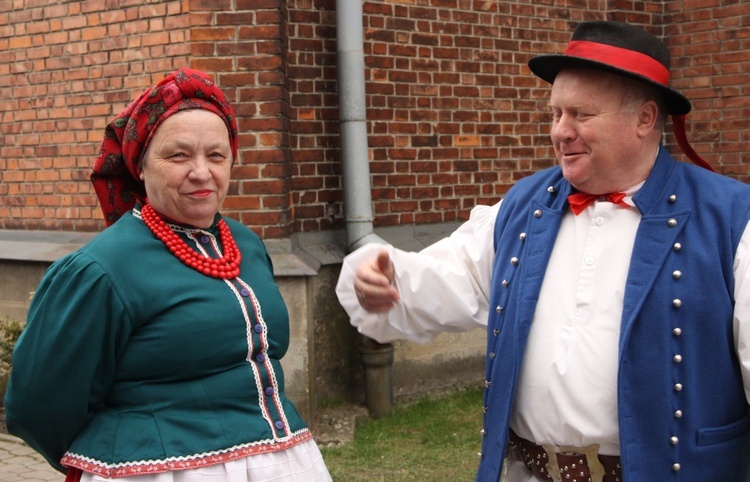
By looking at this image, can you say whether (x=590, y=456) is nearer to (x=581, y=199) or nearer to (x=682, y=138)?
(x=581, y=199)

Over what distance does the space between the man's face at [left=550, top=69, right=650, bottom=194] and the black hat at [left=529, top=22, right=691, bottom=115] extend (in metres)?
0.07

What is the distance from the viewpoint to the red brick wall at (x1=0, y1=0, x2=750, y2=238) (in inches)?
223

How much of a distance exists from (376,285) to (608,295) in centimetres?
68

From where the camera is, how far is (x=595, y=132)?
2.73 m

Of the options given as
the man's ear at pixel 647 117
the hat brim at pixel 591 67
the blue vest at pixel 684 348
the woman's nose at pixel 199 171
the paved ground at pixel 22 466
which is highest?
the hat brim at pixel 591 67

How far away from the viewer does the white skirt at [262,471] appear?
2555 millimetres

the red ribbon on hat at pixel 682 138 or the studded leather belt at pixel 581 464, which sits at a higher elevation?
the red ribbon on hat at pixel 682 138

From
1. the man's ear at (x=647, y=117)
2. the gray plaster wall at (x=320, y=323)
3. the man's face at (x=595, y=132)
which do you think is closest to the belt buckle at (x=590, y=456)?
the man's face at (x=595, y=132)

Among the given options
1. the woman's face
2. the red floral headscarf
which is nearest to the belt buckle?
the woman's face

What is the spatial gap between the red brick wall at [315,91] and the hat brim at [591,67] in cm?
296

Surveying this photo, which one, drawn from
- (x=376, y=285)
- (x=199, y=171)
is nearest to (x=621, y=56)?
(x=376, y=285)

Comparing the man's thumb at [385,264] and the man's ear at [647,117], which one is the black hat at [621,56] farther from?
the man's thumb at [385,264]

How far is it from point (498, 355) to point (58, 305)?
1.25m

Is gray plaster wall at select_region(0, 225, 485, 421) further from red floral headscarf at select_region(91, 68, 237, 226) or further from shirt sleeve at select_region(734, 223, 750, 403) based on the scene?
shirt sleeve at select_region(734, 223, 750, 403)
